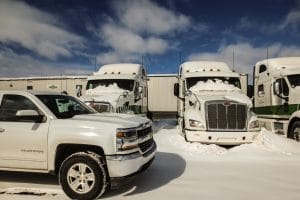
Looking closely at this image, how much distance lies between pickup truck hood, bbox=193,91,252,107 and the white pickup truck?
16.7 ft

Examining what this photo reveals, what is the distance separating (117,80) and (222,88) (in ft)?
15.4

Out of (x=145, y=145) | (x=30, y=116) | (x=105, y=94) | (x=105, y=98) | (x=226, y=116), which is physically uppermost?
(x=105, y=94)

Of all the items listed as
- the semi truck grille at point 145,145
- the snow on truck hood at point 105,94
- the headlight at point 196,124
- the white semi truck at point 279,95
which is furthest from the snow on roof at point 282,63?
the semi truck grille at point 145,145

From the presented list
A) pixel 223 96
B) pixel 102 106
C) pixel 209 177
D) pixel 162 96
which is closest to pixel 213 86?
pixel 223 96

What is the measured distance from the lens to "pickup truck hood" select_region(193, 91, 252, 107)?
1082 centimetres

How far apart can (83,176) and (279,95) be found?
8724 mm

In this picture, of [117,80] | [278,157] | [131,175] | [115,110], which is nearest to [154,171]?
[131,175]

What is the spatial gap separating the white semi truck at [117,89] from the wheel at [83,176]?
6.93 m

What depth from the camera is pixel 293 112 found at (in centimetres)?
1145

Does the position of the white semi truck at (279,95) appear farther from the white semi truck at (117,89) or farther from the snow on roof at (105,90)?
the snow on roof at (105,90)

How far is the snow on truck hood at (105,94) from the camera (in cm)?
1284

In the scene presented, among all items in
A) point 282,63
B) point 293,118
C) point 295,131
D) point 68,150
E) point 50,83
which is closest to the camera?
point 68,150

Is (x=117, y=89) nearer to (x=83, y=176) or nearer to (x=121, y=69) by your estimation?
(x=121, y=69)

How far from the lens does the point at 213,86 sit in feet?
40.6
